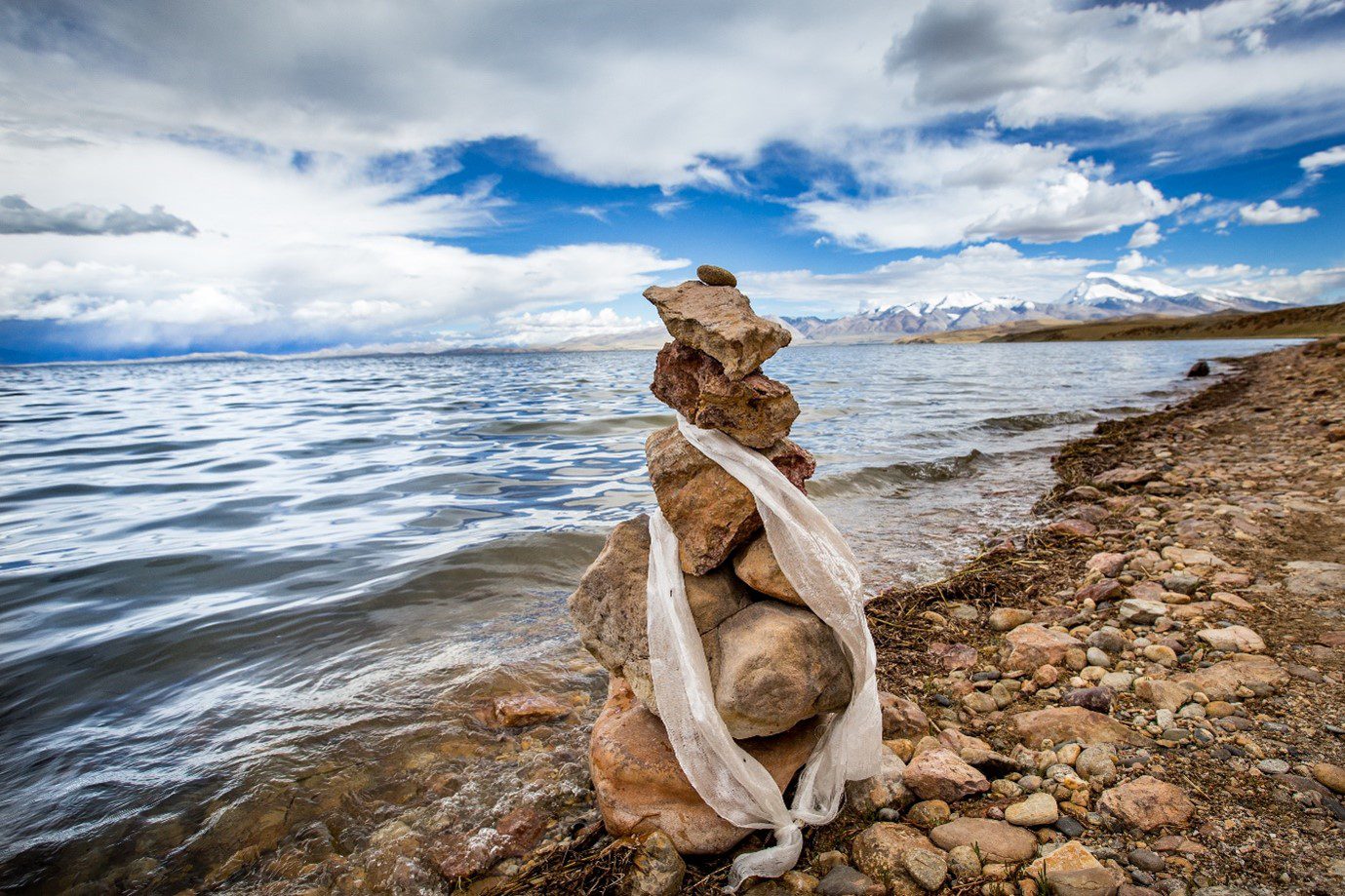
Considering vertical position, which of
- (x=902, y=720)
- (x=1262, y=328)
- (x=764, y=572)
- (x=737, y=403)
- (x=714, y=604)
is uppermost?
(x=737, y=403)

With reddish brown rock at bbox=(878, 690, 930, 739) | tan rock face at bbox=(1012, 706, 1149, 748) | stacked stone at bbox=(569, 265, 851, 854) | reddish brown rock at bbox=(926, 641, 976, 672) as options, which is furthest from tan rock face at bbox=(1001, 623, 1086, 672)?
stacked stone at bbox=(569, 265, 851, 854)

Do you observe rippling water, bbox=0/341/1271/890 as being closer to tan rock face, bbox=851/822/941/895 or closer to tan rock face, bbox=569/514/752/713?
tan rock face, bbox=569/514/752/713

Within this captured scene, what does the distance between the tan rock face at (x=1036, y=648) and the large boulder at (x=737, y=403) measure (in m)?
2.48

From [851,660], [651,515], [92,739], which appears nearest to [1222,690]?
[851,660]

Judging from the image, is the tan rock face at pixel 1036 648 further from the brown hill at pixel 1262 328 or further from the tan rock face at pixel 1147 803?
the brown hill at pixel 1262 328

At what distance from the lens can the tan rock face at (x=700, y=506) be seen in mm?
3076

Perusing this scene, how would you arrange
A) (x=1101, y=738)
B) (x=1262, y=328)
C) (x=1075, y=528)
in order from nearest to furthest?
(x=1101, y=738), (x=1075, y=528), (x=1262, y=328)

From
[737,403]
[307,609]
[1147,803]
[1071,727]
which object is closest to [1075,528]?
[1071,727]

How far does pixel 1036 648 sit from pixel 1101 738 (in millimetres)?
1077

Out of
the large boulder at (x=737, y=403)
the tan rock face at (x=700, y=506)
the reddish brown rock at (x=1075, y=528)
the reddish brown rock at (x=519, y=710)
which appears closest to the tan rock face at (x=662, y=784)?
the tan rock face at (x=700, y=506)

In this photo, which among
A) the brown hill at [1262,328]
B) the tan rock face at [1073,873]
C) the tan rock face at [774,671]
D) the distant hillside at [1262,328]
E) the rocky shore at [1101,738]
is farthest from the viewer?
the distant hillside at [1262,328]

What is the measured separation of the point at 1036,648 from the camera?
420cm

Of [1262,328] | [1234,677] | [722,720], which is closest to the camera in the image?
[722,720]

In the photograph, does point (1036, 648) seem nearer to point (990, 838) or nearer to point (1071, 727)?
point (1071, 727)
